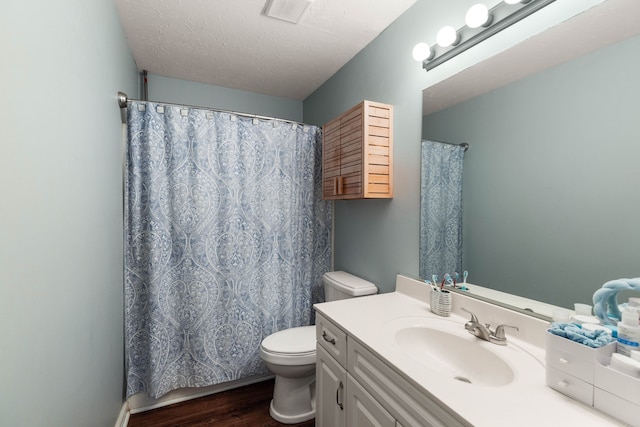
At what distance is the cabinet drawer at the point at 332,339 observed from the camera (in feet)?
3.77

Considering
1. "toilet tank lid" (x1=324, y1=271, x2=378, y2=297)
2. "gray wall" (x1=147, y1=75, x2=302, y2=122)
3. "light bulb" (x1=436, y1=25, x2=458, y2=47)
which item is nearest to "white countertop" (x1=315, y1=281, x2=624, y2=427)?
"toilet tank lid" (x1=324, y1=271, x2=378, y2=297)

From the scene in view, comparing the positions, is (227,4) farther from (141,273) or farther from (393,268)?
(393,268)

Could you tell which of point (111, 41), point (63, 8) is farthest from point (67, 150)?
point (111, 41)

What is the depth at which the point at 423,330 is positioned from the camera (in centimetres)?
118

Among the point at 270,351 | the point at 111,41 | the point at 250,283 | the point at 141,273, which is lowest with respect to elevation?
the point at 270,351

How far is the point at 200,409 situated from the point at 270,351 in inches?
27.5

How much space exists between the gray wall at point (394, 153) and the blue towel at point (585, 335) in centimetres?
80

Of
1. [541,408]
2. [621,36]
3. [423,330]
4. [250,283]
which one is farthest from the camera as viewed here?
[250,283]

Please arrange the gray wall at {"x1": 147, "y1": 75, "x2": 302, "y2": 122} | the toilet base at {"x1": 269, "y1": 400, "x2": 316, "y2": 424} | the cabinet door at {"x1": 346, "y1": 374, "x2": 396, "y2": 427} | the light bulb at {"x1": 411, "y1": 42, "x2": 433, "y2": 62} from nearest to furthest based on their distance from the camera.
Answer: the cabinet door at {"x1": 346, "y1": 374, "x2": 396, "y2": 427}, the light bulb at {"x1": 411, "y1": 42, "x2": 433, "y2": 62}, the toilet base at {"x1": 269, "y1": 400, "x2": 316, "y2": 424}, the gray wall at {"x1": 147, "y1": 75, "x2": 302, "y2": 122}

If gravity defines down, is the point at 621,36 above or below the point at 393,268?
above

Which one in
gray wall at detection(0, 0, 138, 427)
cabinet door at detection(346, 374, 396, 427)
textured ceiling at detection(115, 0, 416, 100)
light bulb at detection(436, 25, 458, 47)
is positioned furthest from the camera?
textured ceiling at detection(115, 0, 416, 100)

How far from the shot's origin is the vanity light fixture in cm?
106

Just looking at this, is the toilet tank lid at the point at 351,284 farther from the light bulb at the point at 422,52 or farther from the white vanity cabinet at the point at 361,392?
the light bulb at the point at 422,52

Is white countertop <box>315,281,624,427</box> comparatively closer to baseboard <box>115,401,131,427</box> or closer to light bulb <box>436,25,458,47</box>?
light bulb <box>436,25,458,47</box>
